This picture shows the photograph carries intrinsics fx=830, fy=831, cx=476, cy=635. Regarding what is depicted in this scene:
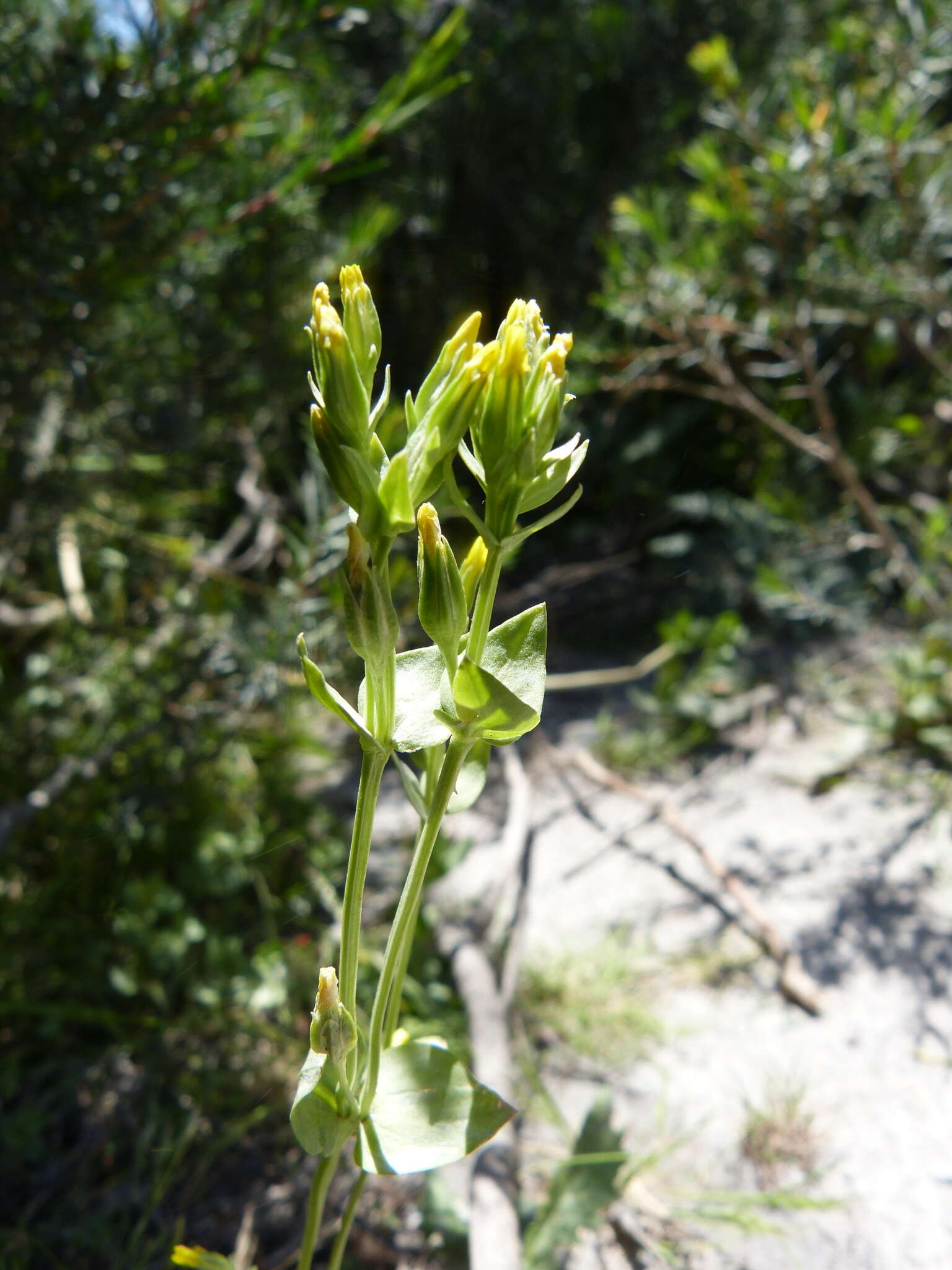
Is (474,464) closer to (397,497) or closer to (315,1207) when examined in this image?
(397,497)

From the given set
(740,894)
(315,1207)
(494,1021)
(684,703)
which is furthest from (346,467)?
(684,703)

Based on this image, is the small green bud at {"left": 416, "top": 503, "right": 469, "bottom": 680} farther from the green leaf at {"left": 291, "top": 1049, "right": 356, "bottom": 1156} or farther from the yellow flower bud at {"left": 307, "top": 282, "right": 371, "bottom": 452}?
the green leaf at {"left": 291, "top": 1049, "right": 356, "bottom": 1156}

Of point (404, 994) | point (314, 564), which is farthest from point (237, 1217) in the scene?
point (314, 564)

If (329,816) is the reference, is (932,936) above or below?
below

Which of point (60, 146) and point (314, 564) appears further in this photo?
point (314, 564)

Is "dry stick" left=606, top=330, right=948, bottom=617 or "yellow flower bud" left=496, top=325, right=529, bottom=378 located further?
"dry stick" left=606, top=330, right=948, bottom=617

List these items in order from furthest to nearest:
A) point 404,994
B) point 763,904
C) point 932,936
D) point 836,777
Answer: point 836,777
point 763,904
point 932,936
point 404,994

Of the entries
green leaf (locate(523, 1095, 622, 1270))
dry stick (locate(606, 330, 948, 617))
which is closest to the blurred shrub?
dry stick (locate(606, 330, 948, 617))

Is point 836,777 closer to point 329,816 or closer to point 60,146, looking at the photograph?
point 329,816
